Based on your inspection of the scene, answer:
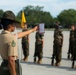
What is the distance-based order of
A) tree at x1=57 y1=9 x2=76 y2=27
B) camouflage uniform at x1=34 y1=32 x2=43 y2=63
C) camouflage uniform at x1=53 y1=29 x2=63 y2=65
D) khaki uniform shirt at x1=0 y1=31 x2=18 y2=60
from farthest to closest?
tree at x1=57 y1=9 x2=76 y2=27, camouflage uniform at x1=34 y1=32 x2=43 y2=63, camouflage uniform at x1=53 y1=29 x2=63 y2=65, khaki uniform shirt at x1=0 y1=31 x2=18 y2=60

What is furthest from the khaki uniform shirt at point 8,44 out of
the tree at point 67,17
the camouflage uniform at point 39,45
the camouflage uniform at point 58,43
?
the tree at point 67,17

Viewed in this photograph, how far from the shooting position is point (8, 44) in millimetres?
3869

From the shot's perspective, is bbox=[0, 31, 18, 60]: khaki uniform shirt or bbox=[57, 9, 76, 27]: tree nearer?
bbox=[0, 31, 18, 60]: khaki uniform shirt

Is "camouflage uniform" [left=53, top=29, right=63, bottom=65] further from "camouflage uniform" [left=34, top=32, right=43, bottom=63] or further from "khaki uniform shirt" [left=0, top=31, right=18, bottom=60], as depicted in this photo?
"khaki uniform shirt" [left=0, top=31, right=18, bottom=60]

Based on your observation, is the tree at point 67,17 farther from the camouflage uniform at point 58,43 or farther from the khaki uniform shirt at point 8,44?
the khaki uniform shirt at point 8,44

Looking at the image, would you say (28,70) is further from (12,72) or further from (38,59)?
(12,72)

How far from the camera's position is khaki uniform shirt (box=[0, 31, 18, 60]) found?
3.87 metres

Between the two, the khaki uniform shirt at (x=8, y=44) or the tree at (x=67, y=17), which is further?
the tree at (x=67, y=17)

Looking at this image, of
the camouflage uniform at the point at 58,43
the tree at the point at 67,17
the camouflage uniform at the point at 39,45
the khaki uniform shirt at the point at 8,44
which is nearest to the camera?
the khaki uniform shirt at the point at 8,44

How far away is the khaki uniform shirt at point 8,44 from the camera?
3.87 metres

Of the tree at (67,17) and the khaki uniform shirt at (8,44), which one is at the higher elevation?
the tree at (67,17)

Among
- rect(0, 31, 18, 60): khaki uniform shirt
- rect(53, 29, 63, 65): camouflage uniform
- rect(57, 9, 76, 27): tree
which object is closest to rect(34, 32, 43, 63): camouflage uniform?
rect(53, 29, 63, 65): camouflage uniform

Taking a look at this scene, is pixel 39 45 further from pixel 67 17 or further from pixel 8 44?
pixel 67 17

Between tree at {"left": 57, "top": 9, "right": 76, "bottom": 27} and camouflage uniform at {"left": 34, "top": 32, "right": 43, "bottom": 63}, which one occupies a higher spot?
tree at {"left": 57, "top": 9, "right": 76, "bottom": 27}
